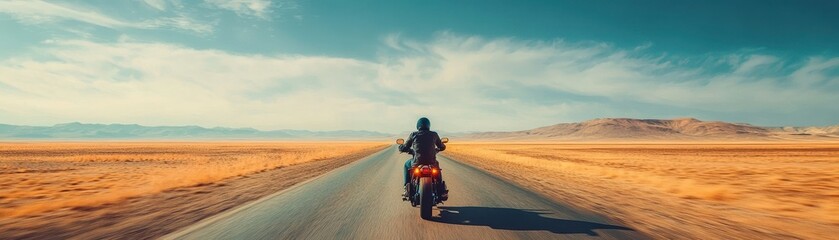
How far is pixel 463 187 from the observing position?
13.4 meters

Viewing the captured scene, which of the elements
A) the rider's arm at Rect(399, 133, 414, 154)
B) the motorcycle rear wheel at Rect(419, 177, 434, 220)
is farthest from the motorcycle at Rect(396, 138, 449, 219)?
the rider's arm at Rect(399, 133, 414, 154)

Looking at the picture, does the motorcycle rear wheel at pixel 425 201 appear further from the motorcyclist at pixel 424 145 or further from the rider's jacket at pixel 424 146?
the rider's jacket at pixel 424 146

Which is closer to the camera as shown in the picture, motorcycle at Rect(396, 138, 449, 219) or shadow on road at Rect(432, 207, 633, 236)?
shadow on road at Rect(432, 207, 633, 236)

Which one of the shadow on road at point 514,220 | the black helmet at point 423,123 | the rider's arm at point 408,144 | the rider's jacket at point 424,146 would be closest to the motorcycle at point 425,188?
the rider's jacket at point 424,146

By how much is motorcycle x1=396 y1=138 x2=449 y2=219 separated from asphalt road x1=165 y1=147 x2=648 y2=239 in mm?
216

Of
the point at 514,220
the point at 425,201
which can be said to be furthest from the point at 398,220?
the point at 514,220

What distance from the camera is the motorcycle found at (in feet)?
25.7

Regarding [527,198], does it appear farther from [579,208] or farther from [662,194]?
[662,194]

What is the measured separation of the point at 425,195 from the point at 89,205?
8.04 meters

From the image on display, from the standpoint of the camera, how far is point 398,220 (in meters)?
7.65

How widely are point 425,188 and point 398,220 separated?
710 millimetres

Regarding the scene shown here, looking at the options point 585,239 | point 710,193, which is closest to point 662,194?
point 710,193

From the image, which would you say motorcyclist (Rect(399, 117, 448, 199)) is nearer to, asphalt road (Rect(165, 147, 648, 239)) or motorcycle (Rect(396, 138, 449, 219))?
motorcycle (Rect(396, 138, 449, 219))

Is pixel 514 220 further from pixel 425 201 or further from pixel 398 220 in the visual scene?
pixel 398 220
